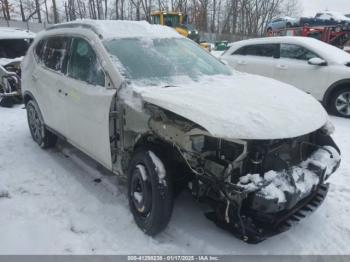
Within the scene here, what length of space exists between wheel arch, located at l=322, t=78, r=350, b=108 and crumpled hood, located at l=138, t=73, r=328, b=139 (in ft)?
13.9

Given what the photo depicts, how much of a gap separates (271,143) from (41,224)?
2.32 m

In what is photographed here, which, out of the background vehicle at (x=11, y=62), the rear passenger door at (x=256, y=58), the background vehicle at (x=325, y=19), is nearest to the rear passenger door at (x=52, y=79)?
the background vehicle at (x=11, y=62)

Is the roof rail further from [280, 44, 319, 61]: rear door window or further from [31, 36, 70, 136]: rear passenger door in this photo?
[280, 44, 319, 61]: rear door window

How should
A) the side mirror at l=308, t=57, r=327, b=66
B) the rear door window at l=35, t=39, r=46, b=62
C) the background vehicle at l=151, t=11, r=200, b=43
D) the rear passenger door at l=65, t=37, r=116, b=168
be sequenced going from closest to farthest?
the rear passenger door at l=65, t=37, r=116, b=168 < the rear door window at l=35, t=39, r=46, b=62 < the side mirror at l=308, t=57, r=327, b=66 < the background vehicle at l=151, t=11, r=200, b=43

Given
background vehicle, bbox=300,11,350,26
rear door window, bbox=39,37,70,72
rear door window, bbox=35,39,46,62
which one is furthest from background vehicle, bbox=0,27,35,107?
background vehicle, bbox=300,11,350,26

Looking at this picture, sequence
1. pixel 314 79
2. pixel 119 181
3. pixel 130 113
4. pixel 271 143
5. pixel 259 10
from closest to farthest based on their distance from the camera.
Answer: pixel 271 143 → pixel 130 113 → pixel 119 181 → pixel 314 79 → pixel 259 10

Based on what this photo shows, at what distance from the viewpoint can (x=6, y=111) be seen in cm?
792

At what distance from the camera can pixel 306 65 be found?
7.68m

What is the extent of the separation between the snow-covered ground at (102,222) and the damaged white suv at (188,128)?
0.26 metres

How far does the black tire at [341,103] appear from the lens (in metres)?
7.20

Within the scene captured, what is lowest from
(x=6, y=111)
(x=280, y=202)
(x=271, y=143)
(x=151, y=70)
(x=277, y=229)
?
(x=6, y=111)

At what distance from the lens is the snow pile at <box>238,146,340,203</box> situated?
2.53m

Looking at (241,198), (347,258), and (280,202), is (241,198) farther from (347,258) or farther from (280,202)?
(347,258)

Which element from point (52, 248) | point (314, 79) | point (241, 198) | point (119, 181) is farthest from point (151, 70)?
point (314, 79)
